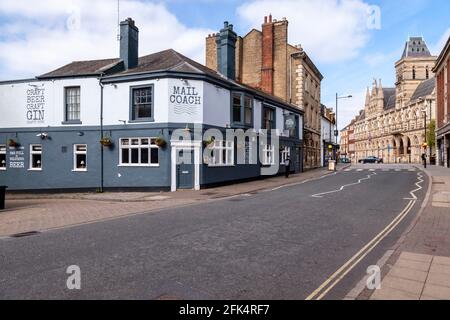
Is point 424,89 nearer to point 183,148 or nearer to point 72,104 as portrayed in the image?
point 183,148

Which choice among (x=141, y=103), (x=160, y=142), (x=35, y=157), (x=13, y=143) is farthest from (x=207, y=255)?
(x=13, y=143)

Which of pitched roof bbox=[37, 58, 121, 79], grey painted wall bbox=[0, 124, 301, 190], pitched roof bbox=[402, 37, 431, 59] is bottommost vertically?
grey painted wall bbox=[0, 124, 301, 190]

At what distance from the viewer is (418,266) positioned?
534 cm

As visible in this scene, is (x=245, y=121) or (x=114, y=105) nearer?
(x=114, y=105)

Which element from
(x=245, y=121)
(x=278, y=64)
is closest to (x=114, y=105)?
(x=245, y=121)

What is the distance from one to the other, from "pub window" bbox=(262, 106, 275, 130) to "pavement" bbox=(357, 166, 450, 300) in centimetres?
1834

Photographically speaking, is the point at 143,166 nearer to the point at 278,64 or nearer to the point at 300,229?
the point at 300,229

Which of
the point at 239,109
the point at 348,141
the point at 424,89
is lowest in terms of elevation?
the point at 239,109

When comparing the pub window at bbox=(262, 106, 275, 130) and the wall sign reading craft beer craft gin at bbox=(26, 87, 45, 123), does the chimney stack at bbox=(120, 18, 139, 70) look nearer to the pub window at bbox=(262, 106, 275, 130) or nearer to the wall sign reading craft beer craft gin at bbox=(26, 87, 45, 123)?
the wall sign reading craft beer craft gin at bbox=(26, 87, 45, 123)

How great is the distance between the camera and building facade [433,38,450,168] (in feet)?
131

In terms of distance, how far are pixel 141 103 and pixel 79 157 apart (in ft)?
17.8

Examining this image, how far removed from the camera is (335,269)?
5.38m

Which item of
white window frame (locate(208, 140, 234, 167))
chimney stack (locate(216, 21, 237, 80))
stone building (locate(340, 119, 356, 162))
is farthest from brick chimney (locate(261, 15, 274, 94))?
stone building (locate(340, 119, 356, 162))
